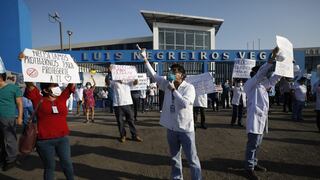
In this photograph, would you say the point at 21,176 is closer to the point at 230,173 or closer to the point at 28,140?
the point at 28,140

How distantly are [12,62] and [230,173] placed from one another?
44.4 feet

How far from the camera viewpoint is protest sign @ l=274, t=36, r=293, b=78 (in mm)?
4211

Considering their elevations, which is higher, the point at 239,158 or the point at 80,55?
the point at 80,55

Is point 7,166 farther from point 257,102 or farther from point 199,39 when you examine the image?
point 199,39

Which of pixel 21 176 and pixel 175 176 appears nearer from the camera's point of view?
pixel 175 176

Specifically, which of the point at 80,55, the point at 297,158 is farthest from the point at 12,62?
the point at 297,158

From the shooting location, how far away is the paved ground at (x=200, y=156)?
4980 millimetres

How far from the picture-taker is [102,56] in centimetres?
2042

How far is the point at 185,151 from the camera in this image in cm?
406

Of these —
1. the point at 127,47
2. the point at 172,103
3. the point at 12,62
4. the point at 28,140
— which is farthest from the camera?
the point at 127,47

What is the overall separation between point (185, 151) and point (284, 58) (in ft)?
7.29

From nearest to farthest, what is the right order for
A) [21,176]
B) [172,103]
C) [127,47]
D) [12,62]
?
[172,103], [21,176], [12,62], [127,47]

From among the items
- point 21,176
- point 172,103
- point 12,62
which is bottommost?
point 21,176

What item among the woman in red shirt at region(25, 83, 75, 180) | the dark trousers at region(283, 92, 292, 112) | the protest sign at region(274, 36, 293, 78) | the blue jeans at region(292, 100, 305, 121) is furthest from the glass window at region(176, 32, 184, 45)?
the woman in red shirt at region(25, 83, 75, 180)
